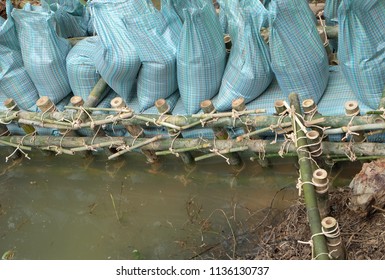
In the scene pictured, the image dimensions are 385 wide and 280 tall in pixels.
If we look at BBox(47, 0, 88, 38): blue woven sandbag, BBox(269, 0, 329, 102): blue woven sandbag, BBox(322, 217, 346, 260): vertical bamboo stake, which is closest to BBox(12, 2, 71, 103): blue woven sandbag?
BBox(47, 0, 88, 38): blue woven sandbag

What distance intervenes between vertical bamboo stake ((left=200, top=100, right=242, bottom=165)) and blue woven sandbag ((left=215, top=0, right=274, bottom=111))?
14cm

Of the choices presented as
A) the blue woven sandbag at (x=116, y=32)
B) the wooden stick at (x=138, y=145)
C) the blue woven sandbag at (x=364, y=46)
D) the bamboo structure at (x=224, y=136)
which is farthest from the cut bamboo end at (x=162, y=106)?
the blue woven sandbag at (x=364, y=46)

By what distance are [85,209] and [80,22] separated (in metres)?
1.58

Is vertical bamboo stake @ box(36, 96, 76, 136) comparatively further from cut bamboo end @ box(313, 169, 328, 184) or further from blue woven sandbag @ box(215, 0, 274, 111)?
cut bamboo end @ box(313, 169, 328, 184)

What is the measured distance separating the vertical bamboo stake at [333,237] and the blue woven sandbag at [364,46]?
1.08m

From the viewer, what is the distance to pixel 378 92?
4012 millimetres

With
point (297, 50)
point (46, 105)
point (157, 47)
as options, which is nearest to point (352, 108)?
A: point (297, 50)

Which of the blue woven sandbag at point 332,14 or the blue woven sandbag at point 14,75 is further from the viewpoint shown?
the blue woven sandbag at point 14,75

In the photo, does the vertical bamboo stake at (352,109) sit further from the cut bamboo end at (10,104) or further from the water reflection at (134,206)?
the cut bamboo end at (10,104)

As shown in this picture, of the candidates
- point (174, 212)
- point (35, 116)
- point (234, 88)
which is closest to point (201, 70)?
point (234, 88)

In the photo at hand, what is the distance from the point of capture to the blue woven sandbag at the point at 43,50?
15.5 feet

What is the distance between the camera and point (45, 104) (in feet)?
15.4

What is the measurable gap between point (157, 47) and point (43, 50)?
2.98ft

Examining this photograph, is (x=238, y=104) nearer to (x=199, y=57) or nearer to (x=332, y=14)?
(x=199, y=57)
